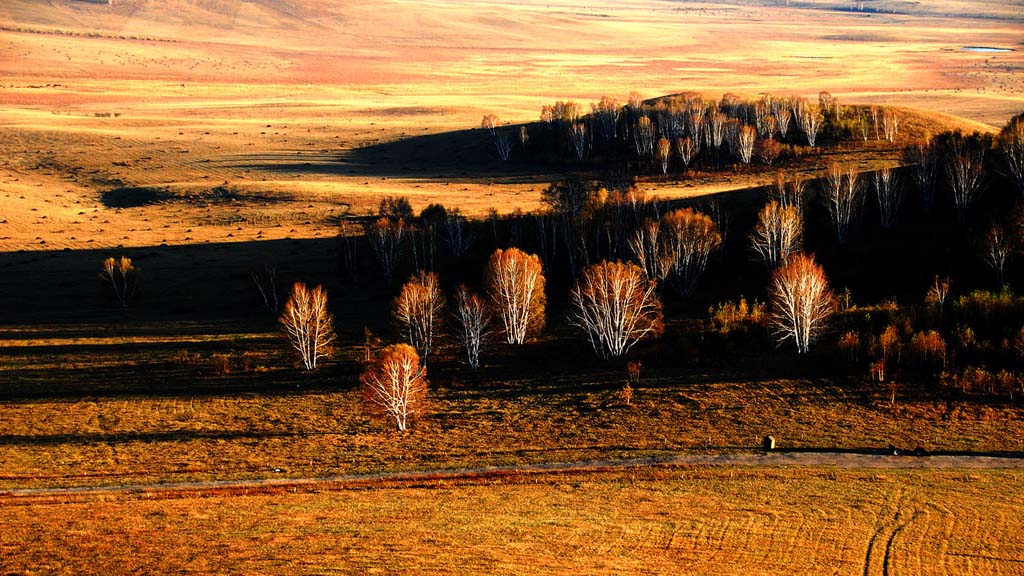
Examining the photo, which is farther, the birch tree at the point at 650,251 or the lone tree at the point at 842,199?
the lone tree at the point at 842,199

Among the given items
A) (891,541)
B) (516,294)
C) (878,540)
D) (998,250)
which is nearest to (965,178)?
(998,250)

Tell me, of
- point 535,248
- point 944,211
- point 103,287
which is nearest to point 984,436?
point 944,211

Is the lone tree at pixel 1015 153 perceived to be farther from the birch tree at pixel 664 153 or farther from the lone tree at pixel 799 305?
the birch tree at pixel 664 153

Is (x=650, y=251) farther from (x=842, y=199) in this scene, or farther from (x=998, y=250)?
(x=998, y=250)

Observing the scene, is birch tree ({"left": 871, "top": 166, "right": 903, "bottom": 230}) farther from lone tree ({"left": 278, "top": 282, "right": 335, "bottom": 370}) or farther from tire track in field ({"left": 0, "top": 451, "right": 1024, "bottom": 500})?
lone tree ({"left": 278, "top": 282, "right": 335, "bottom": 370})

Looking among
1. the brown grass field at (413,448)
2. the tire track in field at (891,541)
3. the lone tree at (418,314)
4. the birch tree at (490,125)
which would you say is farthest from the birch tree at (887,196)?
the birch tree at (490,125)

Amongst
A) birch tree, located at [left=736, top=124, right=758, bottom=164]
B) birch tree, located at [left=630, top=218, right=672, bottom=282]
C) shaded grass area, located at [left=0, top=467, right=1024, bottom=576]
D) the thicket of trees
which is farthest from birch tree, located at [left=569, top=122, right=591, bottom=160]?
shaded grass area, located at [left=0, top=467, right=1024, bottom=576]
